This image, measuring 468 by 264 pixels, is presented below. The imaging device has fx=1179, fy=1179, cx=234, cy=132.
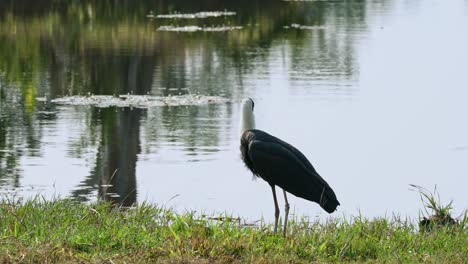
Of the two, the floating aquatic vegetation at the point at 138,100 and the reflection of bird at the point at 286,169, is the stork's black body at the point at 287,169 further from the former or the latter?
the floating aquatic vegetation at the point at 138,100

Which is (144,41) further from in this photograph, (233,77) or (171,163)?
(171,163)

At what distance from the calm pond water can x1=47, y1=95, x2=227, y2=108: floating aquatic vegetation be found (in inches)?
7.8

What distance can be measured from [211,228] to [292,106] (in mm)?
10083

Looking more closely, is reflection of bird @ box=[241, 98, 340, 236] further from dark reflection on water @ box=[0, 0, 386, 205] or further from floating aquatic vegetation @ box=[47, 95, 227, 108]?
floating aquatic vegetation @ box=[47, 95, 227, 108]

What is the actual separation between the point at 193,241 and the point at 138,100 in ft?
36.3

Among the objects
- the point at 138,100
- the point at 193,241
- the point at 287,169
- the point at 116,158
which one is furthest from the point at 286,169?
the point at 138,100

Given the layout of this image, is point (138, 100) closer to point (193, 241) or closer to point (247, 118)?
point (247, 118)

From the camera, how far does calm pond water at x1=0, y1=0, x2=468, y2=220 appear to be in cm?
1220

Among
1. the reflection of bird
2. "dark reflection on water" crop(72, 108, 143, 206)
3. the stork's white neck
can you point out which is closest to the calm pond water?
"dark reflection on water" crop(72, 108, 143, 206)

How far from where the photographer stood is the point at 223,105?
1709 centimetres

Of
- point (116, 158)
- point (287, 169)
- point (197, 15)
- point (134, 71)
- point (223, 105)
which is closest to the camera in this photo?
point (287, 169)

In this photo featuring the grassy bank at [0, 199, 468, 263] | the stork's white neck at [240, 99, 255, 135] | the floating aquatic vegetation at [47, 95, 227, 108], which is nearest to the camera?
the grassy bank at [0, 199, 468, 263]

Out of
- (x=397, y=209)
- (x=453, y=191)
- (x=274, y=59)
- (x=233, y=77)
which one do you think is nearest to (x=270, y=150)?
(x=397, y=209)

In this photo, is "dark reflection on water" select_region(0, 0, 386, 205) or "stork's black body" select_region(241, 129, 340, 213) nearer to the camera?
"stork's black body" select_region(241, 129, 340, 213)
